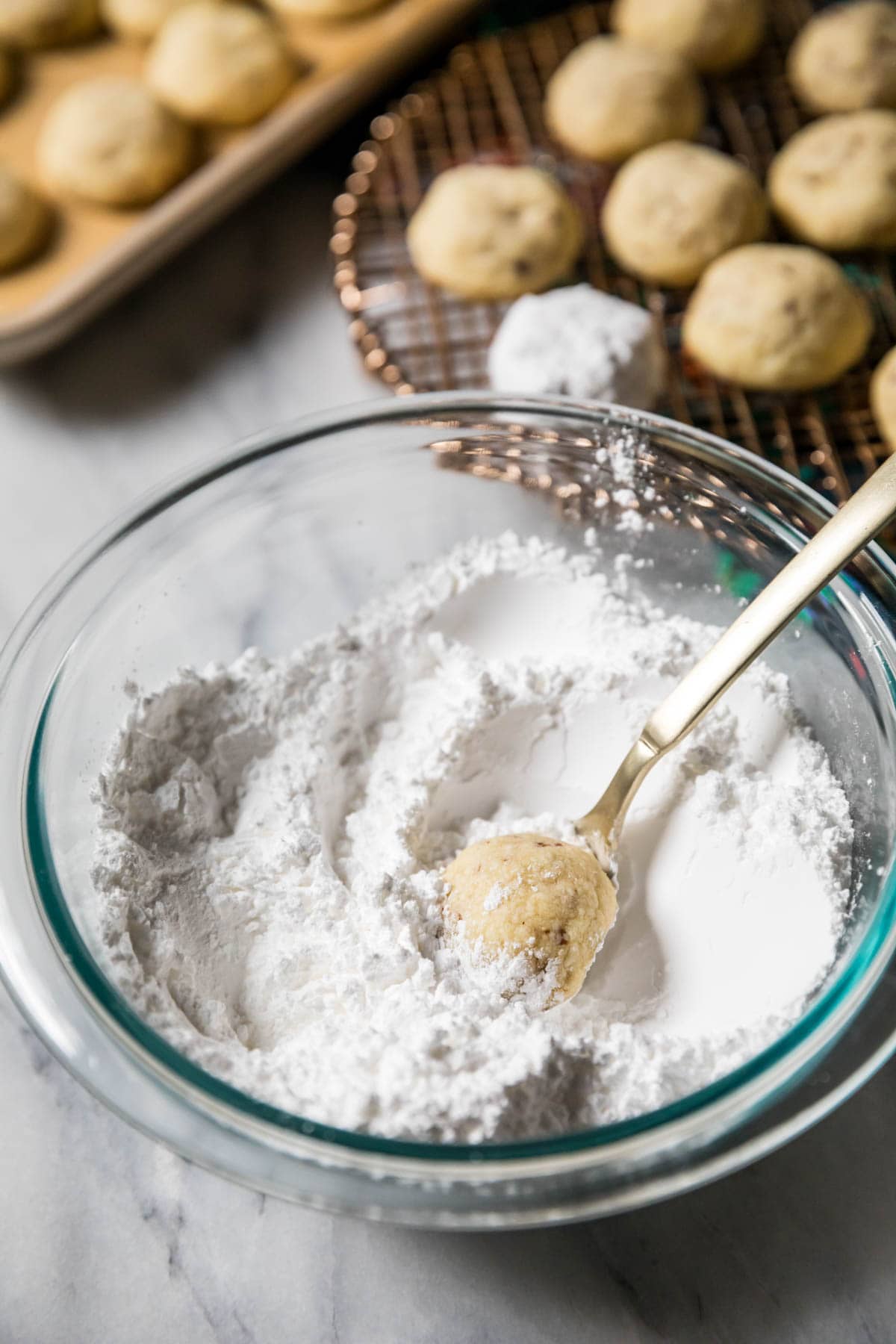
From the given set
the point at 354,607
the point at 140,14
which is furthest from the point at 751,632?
the point at 140,14

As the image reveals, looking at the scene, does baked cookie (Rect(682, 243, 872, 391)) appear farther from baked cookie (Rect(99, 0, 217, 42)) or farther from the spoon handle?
baked cookie (Rect(99, 0, 217, 42))

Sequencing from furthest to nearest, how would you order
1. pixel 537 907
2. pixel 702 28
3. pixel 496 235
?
pixel 702 28 < pixel 496 235 < pixel 537 907

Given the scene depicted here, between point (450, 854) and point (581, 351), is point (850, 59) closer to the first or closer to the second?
point (581, 351)

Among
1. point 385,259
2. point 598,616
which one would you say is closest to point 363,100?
point 385,259

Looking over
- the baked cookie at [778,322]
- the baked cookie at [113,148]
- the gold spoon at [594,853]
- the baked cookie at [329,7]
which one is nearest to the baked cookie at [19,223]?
the baked cookie at [113,148]

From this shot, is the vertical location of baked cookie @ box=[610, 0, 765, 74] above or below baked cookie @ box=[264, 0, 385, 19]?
below

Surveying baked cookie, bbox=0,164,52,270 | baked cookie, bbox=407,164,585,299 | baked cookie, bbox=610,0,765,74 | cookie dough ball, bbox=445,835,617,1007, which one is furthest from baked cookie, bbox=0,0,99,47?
cookie dough ball, bbox=445,835,617,1007

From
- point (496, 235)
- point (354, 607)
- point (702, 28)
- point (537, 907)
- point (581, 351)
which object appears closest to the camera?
point (537, 907)
